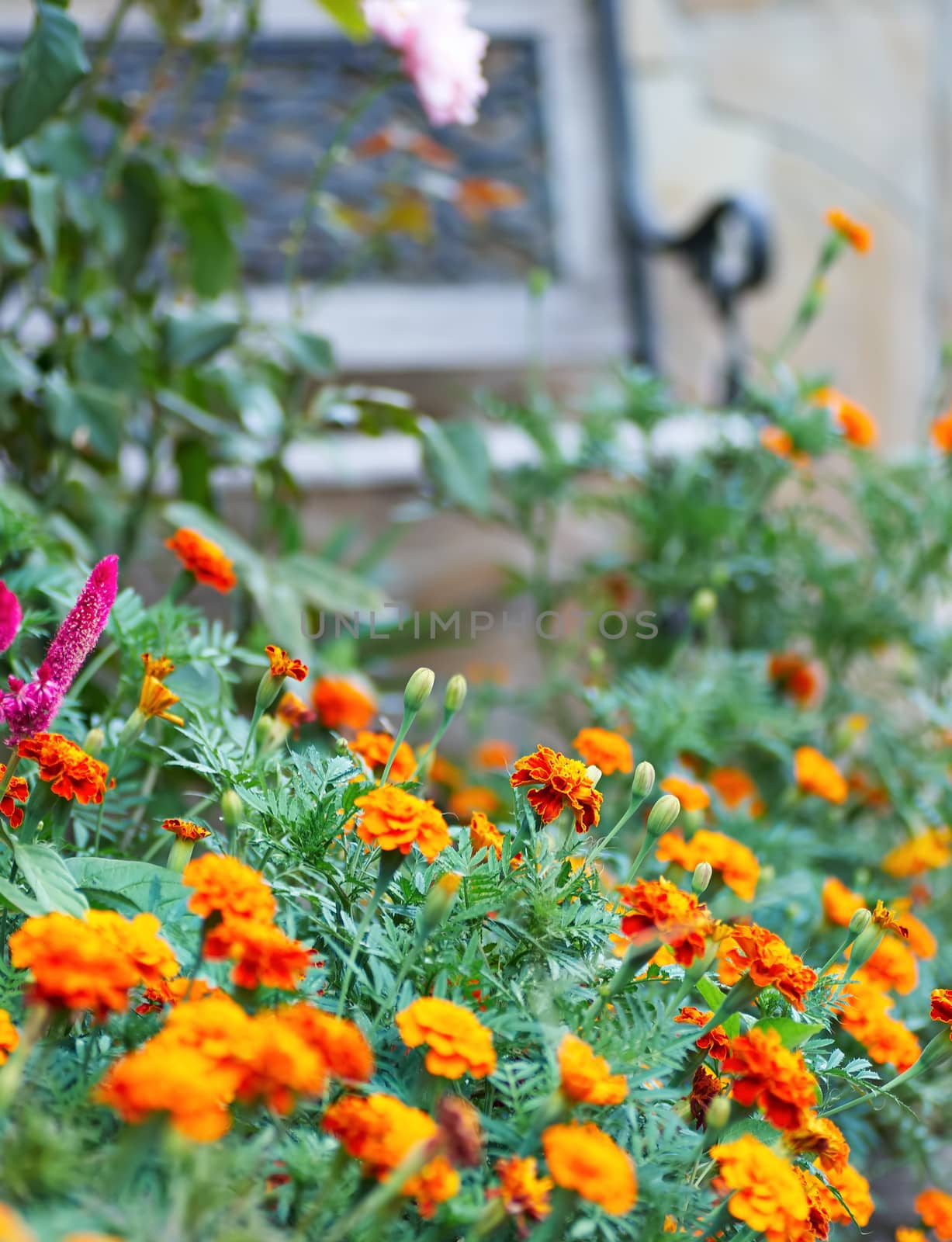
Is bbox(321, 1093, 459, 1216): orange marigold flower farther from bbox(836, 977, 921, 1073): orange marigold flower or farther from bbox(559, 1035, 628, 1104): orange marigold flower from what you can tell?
bbox(836, 977, 921, 1073): orange marigold flower

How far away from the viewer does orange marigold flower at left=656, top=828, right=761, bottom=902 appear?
565 mm

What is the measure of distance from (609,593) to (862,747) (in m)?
0.30

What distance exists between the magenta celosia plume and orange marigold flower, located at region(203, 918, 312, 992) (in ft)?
0.42

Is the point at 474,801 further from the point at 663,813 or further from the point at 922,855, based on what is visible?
the point at 663,813

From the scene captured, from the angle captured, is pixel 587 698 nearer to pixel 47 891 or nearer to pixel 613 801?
pixel 613 801

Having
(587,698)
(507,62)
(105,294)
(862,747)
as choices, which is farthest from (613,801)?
(507,62)

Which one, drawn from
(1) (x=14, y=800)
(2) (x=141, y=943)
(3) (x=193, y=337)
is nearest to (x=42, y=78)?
(3) (x=193, y=337)

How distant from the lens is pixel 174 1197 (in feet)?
0.98

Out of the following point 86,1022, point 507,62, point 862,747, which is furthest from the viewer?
point 507,62

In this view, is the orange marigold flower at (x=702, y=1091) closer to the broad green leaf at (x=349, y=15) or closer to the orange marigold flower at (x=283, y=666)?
the orange marigold flower at (x=283, y=666)

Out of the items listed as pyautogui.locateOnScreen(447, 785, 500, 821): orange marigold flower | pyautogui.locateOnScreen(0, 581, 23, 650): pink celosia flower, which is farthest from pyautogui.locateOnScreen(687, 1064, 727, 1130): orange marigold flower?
pyautogui.locateOnScreen(447, 785, 500, 821): orange marigold flower

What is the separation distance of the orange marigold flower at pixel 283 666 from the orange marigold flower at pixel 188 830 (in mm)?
74

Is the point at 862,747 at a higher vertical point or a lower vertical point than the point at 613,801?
lower

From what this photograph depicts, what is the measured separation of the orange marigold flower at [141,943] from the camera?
0.37 metres
